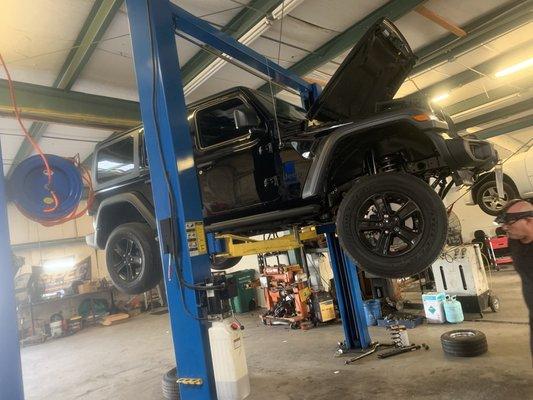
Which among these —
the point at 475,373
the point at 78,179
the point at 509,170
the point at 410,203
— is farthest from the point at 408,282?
the point at 78,179

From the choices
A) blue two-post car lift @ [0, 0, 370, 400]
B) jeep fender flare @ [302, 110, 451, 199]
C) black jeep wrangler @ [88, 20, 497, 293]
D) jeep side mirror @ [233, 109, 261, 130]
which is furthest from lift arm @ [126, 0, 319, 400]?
jeep fender flare @ [302, 110, 451, 199]

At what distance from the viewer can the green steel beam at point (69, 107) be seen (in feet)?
14.2

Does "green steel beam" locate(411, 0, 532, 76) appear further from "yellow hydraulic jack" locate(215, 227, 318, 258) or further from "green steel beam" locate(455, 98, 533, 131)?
"green steel beam" locate(455, 98, 533, 131)

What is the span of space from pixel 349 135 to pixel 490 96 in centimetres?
628

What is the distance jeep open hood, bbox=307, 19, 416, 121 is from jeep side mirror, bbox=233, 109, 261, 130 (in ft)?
1.83

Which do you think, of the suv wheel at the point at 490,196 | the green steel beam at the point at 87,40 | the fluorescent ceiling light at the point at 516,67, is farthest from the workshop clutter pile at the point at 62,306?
the fluorescent ceiling light at the point at 516,67

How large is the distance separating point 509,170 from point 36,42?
9.16 metres

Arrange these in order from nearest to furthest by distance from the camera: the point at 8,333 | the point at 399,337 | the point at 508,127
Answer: the point at 8,333 → the point at 399,337 → the point at 508,127

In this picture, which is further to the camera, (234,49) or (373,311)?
(373,311)

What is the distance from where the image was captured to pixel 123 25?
420 cm

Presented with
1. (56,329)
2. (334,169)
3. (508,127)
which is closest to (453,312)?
(334,169)

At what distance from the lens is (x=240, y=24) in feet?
14.0

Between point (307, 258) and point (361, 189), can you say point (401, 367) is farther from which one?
point (307, 258)

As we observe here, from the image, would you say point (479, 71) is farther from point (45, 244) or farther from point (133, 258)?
point (45, 244)
